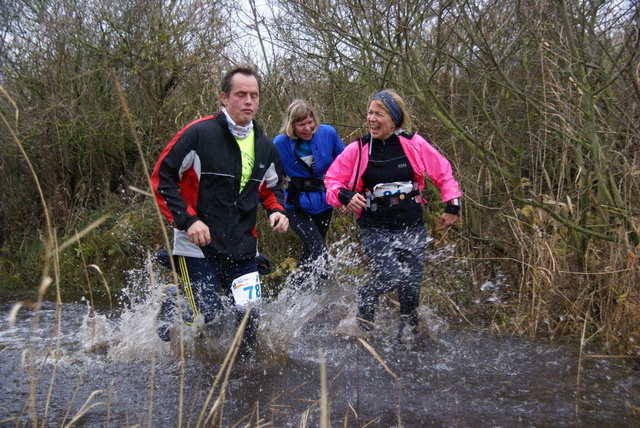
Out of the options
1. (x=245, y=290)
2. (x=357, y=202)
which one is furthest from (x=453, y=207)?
(x=245, y=290)

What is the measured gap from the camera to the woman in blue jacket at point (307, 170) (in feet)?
19.7

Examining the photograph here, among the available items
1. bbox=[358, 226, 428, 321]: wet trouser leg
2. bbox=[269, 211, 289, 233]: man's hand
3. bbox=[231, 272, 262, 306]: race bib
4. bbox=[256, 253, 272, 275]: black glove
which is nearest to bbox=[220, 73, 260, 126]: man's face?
bbox=[269, 211, 289, 233]: man's hand

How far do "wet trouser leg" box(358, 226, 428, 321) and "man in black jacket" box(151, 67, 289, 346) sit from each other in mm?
949

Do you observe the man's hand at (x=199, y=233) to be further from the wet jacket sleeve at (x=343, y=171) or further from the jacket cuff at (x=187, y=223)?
the wet jacket sleeve at (x=343, y=171)

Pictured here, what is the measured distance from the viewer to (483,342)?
204 inches

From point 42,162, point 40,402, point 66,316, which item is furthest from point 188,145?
point 42,162

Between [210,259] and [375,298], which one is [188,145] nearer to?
[210,259]

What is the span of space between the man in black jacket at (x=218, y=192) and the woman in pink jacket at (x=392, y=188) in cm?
93

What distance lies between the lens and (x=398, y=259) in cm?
504

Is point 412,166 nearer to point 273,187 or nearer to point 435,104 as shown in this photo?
point 273,187

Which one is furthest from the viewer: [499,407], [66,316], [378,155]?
[66,316]

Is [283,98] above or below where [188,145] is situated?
above

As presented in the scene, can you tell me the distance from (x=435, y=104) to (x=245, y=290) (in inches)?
129

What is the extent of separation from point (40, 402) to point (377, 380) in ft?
6.53
